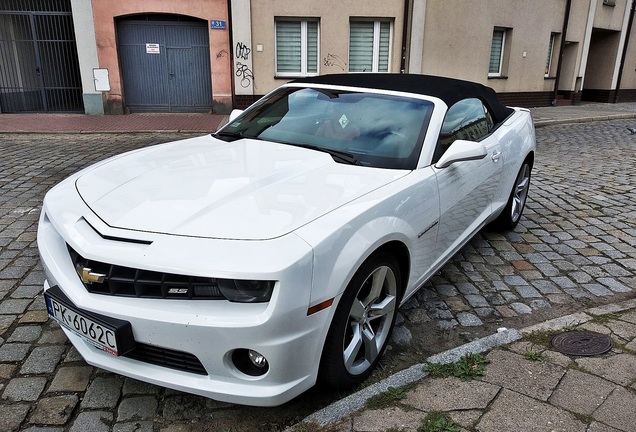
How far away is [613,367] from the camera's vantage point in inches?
103

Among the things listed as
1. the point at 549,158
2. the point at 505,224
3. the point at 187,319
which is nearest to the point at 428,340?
the point at 187,319

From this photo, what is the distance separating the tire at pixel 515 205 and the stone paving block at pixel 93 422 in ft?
12.1

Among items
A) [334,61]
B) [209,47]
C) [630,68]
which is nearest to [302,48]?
[334,61]

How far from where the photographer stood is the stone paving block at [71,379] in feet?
8.18

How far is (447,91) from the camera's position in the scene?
3.66 meters

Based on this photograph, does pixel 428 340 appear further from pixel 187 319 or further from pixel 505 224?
pixel 505 224

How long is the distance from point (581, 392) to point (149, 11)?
13738 mm

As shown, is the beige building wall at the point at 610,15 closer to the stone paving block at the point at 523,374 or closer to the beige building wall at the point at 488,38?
the beige building wall at the point at 488,38

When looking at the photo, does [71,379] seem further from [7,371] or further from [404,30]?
[404,30]

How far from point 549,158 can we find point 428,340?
7107 mm

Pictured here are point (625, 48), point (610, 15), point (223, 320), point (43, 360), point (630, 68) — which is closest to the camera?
point (223, 320)

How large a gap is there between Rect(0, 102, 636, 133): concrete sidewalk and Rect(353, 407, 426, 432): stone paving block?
9937mm

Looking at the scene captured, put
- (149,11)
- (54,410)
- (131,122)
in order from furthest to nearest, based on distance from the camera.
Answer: (149,11) → (131,122) → (54,410)

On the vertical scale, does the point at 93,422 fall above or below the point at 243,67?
below
